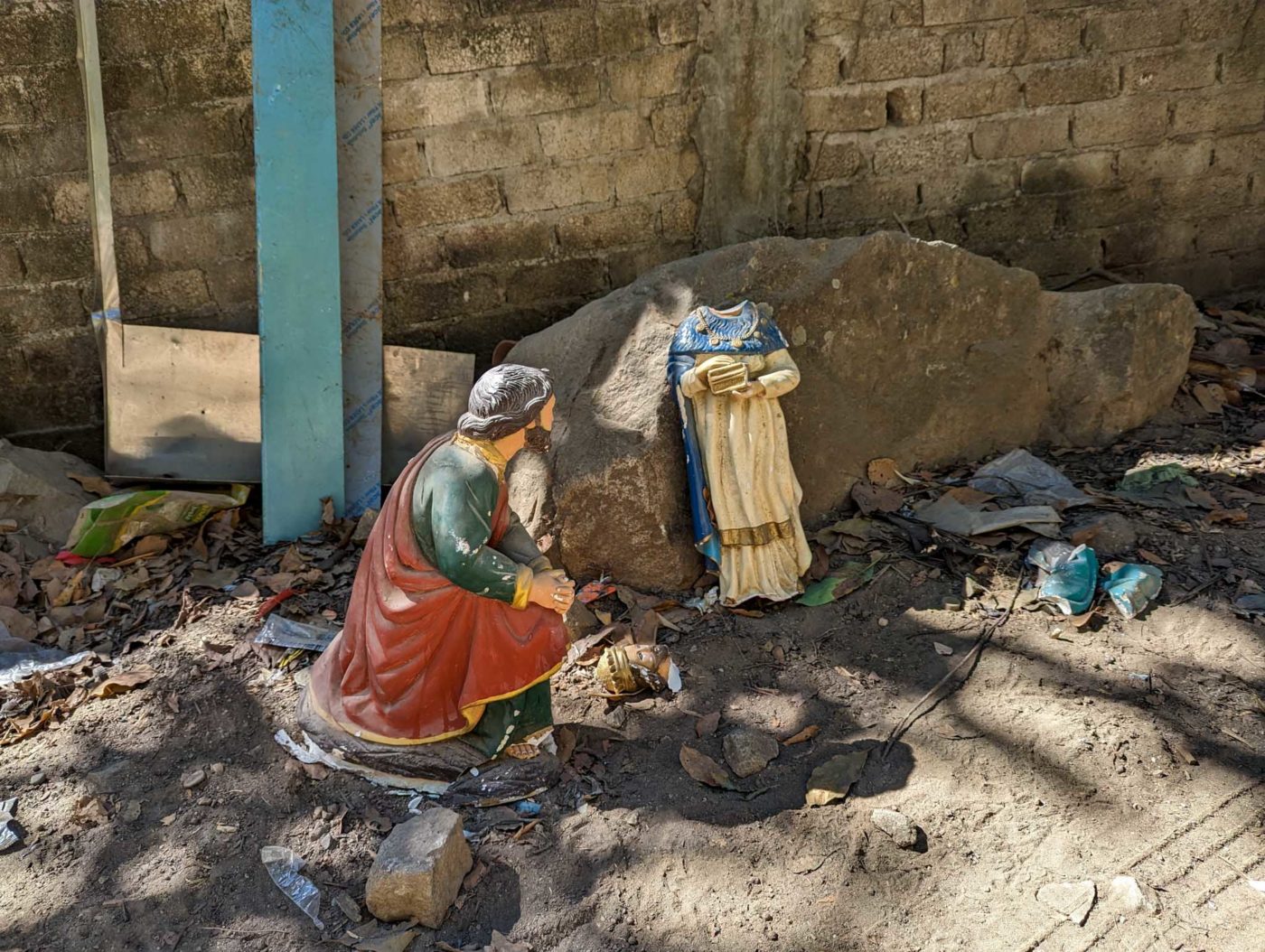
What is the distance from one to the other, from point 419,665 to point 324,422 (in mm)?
Answer: 2121

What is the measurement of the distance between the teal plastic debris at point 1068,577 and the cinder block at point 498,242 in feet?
10.1

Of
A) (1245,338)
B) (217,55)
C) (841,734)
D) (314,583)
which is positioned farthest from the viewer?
(1245,338)

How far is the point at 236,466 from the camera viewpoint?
5609mm

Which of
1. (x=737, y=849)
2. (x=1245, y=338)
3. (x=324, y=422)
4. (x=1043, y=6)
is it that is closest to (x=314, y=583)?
(x=324, y=422)

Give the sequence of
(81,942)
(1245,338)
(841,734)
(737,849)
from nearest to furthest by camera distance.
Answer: (81,942), (737,849), (841,734), (1245,338)

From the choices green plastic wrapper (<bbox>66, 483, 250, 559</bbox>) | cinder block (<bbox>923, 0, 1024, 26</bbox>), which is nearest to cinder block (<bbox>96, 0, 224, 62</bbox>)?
green plastic wrapper (<bbox>66, 483, 250, 559</bbox>)

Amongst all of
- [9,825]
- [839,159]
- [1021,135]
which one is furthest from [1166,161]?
[9,825]

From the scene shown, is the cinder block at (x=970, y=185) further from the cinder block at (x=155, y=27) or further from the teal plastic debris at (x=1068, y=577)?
the cinder block at (x=155, y=27)

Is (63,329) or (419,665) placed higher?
(63,329)

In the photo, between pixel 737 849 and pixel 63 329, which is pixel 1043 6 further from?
pixel 63 329

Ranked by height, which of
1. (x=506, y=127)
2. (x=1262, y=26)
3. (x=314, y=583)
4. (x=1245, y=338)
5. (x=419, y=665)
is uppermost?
(x=1262, y=26)

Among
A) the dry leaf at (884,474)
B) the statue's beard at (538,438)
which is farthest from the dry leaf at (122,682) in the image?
→ the dry leaf at (884,474)

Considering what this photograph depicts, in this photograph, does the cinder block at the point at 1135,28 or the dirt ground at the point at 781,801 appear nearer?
the dirt ground at the point at 781,801

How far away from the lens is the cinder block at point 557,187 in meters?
5.89
